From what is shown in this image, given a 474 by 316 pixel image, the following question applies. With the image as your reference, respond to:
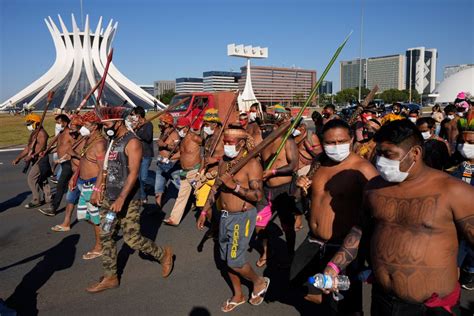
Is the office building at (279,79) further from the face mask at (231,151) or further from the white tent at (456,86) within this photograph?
the face mask at (231,151)

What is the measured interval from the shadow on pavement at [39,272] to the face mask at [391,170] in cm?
360

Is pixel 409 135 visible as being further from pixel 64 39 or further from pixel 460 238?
pixel 64 39

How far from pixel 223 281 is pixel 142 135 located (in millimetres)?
4366

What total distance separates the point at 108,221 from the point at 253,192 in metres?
1.63

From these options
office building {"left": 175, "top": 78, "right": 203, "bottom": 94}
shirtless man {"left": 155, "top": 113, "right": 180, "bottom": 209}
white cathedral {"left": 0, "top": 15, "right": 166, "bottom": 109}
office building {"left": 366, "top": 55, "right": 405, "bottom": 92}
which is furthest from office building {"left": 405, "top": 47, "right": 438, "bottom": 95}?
shirtless man {"left": 155, "top": 113, "right": 180, "bottom": 209}

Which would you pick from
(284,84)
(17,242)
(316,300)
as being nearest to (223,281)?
(316,300)

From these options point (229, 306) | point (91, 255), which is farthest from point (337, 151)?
point (91, 255)

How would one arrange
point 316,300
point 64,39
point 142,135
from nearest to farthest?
point 316,300 → point 142,135 → point 64,39

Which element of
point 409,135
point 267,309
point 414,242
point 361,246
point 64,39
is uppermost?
point 64,39

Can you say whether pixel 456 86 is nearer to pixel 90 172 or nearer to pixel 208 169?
pixel 208 169

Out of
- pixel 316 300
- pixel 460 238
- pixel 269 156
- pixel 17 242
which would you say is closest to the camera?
pixel 460 238

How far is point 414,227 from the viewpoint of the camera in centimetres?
220

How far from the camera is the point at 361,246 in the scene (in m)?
2.79

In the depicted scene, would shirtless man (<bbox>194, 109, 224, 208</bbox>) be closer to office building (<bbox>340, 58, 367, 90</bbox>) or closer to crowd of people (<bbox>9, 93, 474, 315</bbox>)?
crowd of people (<bbox>9, 93, 474, 315</bbox>)
